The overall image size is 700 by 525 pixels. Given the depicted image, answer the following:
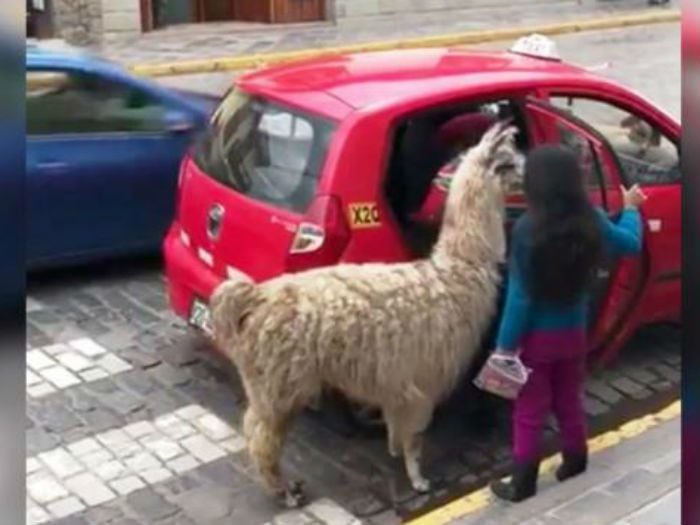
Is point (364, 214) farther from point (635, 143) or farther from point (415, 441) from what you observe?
point (635, 143)

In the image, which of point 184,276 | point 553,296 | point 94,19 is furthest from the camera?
point 94,19

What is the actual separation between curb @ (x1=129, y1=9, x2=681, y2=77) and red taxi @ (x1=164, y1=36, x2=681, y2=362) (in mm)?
5886

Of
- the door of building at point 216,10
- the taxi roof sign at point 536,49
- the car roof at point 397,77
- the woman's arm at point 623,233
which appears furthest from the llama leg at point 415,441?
the door of building at point 216,10

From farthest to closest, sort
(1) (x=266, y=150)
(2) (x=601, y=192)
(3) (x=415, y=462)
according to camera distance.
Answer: (2) (x=601, y=192)
(1) (x=266, y=150)
(3) (x=415, y=462)

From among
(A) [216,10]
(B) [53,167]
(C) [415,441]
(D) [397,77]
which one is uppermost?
(A) [216,10]

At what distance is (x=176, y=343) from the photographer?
6285mm

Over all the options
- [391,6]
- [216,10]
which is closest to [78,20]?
[216,10]

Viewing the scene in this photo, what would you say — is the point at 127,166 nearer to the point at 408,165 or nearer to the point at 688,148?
the point at 408,165

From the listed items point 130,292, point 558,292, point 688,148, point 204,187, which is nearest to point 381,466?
point 558,292

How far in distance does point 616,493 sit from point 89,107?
154 inches

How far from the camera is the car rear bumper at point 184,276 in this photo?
539cm

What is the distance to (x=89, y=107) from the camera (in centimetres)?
695

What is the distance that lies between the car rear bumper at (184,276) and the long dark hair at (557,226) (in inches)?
60.5

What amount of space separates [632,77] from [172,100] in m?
8.30
